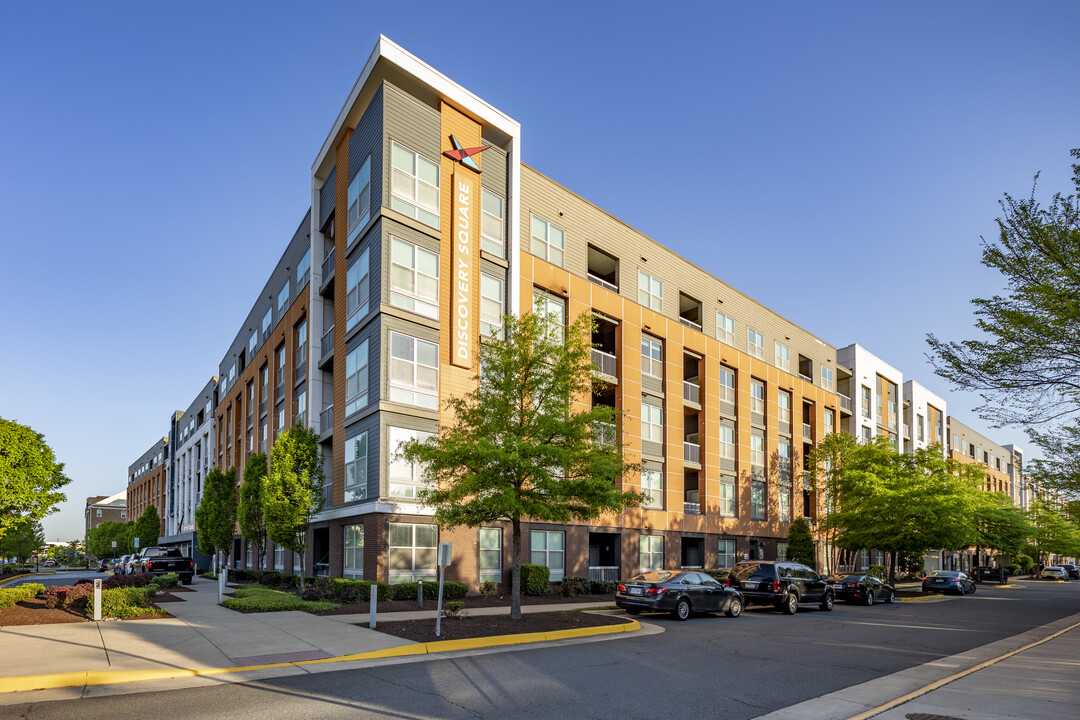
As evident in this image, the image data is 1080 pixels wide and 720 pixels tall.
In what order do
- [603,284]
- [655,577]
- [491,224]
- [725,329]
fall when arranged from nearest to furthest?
[655,577]
[491,224]
[603,284]
[725,329]

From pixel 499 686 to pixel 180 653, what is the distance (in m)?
5.90

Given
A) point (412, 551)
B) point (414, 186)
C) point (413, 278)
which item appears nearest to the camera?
point (412, 551)

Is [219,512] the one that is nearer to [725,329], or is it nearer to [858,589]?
[725,329]

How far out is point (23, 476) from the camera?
83.6 feet

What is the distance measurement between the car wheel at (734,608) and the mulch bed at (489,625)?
471cm

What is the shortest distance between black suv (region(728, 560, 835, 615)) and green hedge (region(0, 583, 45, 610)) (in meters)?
21.2

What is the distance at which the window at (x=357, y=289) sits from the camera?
26.9 m

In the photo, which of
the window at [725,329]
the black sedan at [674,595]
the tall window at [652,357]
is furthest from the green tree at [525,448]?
the window at [725,329]

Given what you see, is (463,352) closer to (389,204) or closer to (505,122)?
(389,204)

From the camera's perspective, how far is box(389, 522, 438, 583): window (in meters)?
24.8

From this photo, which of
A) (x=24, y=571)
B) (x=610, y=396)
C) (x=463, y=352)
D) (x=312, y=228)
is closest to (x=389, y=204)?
(x=463, y=352)

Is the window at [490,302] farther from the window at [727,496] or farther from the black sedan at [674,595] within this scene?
the window at [727,496]

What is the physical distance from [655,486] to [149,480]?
7894 centimetres

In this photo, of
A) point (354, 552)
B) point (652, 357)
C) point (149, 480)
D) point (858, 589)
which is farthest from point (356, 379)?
point (149, 480)
